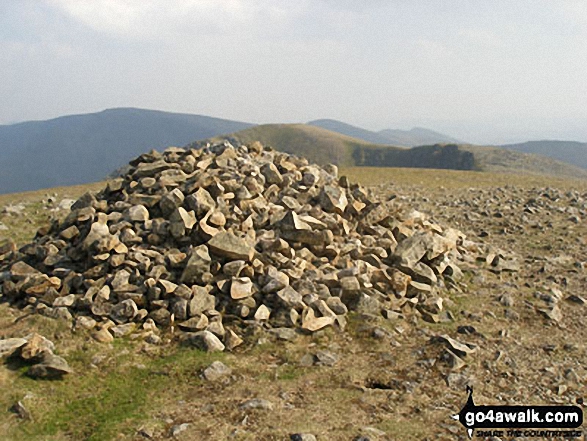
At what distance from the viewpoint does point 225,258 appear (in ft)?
36.6

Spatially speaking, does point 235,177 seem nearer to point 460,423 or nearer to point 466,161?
point 460,423

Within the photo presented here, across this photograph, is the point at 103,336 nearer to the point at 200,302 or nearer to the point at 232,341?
the point at 200,302

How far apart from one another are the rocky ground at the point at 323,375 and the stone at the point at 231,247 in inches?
77.5

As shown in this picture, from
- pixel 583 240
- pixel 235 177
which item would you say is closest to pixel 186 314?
pixel 235 177

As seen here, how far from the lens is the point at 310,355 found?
9.00m

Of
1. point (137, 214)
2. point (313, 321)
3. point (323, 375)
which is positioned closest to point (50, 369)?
point (323, 375)

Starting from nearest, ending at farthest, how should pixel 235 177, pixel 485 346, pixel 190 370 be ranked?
pixel 190 370, pixel 485 346, pixel 235 177

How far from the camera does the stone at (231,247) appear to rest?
10953mm

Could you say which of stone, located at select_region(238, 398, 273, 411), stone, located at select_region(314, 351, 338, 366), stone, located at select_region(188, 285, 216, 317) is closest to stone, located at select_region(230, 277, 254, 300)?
stone, located at select_region(188, 285, 216, 317)

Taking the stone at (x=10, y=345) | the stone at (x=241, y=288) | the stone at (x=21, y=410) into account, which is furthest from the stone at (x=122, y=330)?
the stone at (x=21, y=410)

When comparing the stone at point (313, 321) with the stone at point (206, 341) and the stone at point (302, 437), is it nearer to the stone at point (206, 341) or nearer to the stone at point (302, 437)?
the stone at point (206, 341)

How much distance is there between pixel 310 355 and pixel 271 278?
2.21m

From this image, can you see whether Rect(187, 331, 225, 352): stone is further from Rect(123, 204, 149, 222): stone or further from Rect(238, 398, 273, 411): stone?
Rect(123, 204, 149, 222): stone

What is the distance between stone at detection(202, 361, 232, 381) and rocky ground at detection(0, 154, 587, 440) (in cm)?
2
